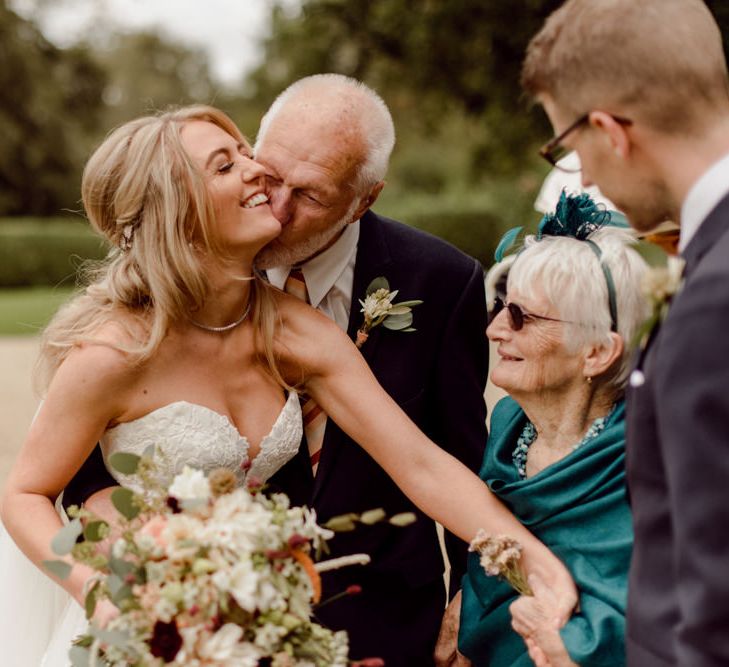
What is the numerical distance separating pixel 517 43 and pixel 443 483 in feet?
46.7

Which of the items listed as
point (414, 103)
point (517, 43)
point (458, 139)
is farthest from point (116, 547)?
point (458, 139)

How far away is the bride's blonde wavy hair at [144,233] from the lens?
324 cm

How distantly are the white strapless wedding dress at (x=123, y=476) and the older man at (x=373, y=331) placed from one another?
26 centimetres

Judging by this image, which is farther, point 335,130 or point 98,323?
point 335,130

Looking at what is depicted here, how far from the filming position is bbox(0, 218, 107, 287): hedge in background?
104 feet

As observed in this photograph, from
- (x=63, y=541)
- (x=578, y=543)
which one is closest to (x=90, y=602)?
(x=63, y=541)

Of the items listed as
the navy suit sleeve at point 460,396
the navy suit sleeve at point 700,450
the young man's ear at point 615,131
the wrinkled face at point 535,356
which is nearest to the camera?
the navy suit sleeve at point 700,450

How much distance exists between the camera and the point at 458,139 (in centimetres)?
3712

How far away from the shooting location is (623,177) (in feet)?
6.94

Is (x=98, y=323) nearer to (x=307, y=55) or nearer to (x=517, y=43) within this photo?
(x=517, y=43)

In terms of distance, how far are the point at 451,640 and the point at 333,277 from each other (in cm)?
134

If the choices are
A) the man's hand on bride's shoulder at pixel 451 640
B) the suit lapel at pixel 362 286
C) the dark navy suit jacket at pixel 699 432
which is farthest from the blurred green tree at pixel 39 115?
the dark navy suit jacket at pixel 699 432

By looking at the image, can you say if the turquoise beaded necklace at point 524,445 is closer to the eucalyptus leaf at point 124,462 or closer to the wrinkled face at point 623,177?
the wrinkled face at point 623,177

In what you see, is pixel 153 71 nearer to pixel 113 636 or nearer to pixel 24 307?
pixel 24 307
